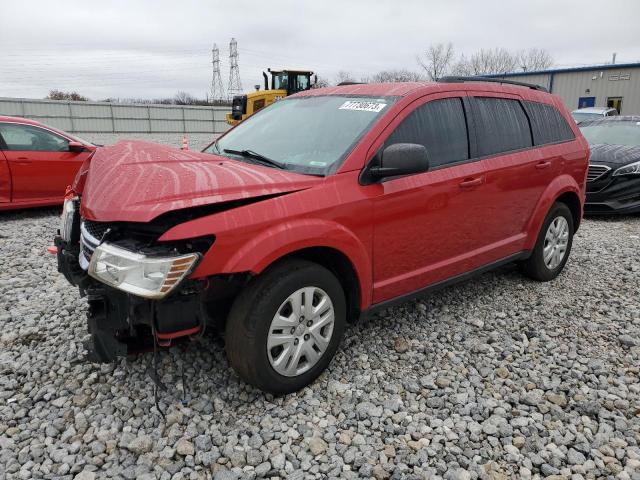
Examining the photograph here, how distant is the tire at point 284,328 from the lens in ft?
8.62

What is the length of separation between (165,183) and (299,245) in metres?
0.77

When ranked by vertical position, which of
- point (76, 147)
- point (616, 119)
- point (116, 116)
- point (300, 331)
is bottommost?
point (300, 331)

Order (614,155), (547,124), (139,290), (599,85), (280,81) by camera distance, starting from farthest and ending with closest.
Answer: (599,85), (280,81), (614,155), (547,124), (139,290)

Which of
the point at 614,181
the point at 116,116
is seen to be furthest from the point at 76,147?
the point at 116,116

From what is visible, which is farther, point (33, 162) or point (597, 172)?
point (597, 172)

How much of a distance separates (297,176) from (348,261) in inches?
23.6

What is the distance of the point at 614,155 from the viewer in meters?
8.13

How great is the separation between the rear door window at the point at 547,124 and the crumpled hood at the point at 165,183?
2561 mm

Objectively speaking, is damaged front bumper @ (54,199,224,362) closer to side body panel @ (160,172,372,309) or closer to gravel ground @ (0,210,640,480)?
side body panel @ (160,172,372,309)

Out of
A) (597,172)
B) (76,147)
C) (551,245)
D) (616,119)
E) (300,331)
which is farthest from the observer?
(616,119)

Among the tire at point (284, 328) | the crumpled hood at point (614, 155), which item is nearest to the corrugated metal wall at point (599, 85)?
the crumpled hood at point (614, 155)

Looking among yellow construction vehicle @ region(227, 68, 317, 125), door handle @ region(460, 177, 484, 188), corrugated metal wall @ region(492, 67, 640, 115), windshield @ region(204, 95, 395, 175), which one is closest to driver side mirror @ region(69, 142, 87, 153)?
windshield @ region(204, 95, 395, 175)

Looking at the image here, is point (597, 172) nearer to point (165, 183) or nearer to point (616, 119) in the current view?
point (616, 119)

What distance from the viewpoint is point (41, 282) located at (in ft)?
15.3
